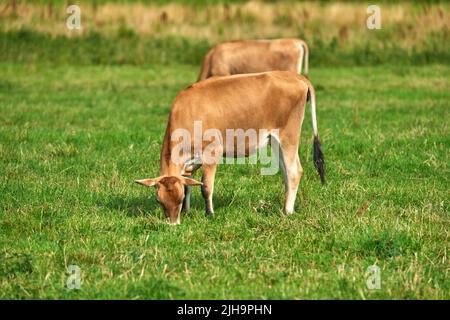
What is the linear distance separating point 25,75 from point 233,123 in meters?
11.4

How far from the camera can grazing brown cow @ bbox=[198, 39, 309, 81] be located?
1708 cm

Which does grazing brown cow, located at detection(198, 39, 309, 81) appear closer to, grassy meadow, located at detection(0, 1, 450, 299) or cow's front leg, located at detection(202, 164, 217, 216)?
grassy meadow, located at detection(0, 1, 450, 299)

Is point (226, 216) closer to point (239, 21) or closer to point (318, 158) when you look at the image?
point (318, 158)

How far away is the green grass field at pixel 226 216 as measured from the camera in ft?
22.9

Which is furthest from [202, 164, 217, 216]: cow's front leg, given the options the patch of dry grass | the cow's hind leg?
the patch of dry grass

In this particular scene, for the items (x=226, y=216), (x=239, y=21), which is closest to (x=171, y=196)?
(x=226, y=216)

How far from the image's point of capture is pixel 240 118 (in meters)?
9.24

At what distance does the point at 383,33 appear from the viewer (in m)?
22.4

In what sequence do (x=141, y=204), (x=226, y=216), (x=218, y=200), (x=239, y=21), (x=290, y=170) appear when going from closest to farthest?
(x=226, y=216), (x=290, y=170), (x=141, y=204), (x=218, y=200), (x=239, y=21)

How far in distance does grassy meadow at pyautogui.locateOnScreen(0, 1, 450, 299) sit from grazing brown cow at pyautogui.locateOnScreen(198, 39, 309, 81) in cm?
97

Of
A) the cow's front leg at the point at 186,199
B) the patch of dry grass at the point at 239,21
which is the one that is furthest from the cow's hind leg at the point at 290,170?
the patch of dry grass at the point at 239,21

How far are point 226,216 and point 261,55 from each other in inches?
351

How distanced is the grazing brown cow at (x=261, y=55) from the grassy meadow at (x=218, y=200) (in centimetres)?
97

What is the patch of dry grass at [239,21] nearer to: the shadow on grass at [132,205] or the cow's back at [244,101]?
the cow's back at [244,101]
